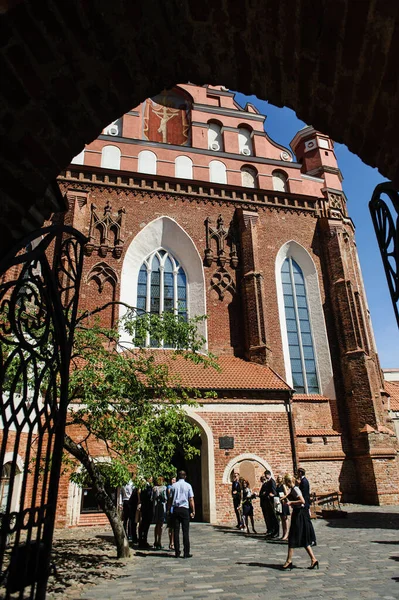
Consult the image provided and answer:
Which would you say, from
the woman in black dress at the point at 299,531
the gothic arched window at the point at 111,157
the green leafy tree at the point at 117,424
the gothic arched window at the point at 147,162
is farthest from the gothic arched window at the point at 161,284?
the woman in black dress at the point at 299,531

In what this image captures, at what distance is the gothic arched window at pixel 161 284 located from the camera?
51.7 feet

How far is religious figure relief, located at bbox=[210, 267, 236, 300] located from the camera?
628 inches

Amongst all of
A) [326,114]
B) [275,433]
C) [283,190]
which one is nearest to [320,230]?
[283,190]

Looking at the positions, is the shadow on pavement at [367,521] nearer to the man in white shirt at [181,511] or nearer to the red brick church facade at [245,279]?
the red brick church facade at [245,279]

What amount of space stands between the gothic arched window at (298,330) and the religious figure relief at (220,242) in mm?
2275

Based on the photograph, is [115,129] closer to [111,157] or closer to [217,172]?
[111,157]

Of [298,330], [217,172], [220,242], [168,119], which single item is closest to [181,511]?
[298,330]

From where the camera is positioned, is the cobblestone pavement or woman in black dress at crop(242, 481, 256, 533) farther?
woman in black dress at crop(242, 481, 256, 533)

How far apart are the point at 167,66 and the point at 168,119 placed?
60.9ft

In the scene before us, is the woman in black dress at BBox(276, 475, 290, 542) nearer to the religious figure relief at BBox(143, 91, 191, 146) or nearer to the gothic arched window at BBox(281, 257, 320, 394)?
the gothic arched window at BBox(281, 257, 320, 394)

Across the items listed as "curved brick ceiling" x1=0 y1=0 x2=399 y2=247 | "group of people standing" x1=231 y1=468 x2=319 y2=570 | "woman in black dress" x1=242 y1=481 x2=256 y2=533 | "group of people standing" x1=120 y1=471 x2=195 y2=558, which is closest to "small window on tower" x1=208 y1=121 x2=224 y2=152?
"group of people standing" x1=231 y1=468 x2=319 y2=570

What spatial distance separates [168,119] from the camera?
19906mm

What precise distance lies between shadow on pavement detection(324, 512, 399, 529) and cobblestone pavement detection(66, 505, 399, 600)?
3.04 feet

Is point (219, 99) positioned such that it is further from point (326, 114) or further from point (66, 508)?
point (326, 114)
